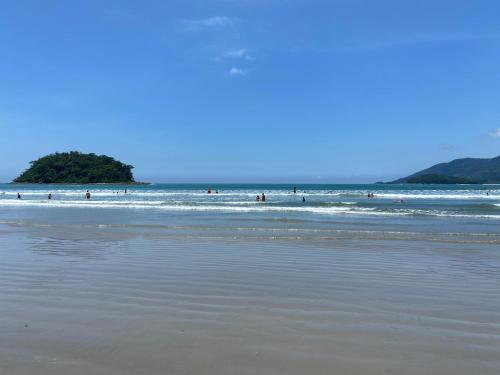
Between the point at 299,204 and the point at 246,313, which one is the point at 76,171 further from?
the point at 246,313

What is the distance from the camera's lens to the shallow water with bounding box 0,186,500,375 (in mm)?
4156

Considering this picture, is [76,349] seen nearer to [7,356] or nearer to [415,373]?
[7,356]

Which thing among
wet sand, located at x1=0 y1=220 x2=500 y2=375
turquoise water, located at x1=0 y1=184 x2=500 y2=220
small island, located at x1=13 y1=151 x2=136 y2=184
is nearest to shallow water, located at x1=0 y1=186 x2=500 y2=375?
wet sand, located at x1=0 y1=220 x2=500 y2=375

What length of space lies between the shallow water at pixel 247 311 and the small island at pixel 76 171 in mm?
140544

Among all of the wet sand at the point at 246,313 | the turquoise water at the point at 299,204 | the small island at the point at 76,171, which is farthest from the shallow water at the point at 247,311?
the small island at the point at 76,171

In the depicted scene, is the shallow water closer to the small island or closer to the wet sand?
the wet sand

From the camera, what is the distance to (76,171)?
485ft

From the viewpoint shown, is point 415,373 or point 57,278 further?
point 57,278

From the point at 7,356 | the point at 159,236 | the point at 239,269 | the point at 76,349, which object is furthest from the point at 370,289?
the point at 159,236

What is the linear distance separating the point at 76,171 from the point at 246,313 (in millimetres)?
153286

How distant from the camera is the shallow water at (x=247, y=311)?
4.16 meters

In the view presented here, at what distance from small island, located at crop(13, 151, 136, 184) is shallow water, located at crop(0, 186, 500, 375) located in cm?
14054

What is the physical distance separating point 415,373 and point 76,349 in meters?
3.18

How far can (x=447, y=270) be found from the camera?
923 centimetres
